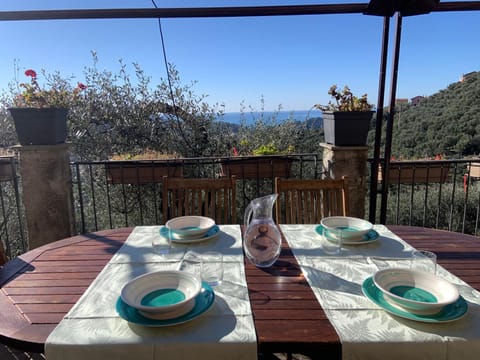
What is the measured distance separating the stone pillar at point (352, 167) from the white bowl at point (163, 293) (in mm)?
1991

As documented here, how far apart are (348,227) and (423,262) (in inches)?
15.3

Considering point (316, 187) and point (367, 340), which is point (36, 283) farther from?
point (316, 187)

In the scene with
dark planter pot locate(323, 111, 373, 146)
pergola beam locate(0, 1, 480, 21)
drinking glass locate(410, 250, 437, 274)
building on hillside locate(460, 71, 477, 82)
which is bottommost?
drinking glass locate(410, 250, 437, 274)

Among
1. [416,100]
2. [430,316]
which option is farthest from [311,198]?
[416,100]

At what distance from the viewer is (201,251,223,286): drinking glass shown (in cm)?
111

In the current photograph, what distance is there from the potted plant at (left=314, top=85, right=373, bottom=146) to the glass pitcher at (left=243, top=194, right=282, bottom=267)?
1.67 m

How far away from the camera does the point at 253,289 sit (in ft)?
3.43

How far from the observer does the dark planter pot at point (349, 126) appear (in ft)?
8.68

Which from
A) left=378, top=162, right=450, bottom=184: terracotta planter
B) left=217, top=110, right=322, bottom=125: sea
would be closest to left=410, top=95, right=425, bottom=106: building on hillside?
left=217, top=110, right=322, bottom=125: sea

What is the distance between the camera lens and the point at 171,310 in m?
0.86

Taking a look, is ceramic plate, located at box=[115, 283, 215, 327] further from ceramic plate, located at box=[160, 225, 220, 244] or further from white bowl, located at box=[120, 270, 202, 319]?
ceramic plate, located at box=[160, 225, 220, 244]

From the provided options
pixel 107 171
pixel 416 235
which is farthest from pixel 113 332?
pixel 107 171

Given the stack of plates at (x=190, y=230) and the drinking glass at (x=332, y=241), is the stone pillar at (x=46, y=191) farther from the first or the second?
the drinking glass at (x=332, y=241)

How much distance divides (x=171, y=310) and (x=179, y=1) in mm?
2510
